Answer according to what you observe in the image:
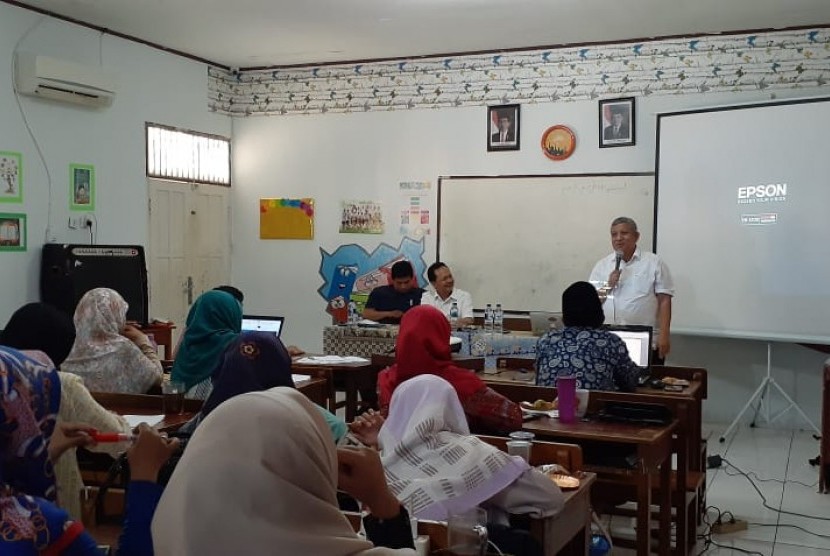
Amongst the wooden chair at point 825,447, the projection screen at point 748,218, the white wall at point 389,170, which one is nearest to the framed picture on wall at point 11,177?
the white wall at point 389,170

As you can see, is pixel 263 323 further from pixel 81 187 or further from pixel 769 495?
pixel 769 495

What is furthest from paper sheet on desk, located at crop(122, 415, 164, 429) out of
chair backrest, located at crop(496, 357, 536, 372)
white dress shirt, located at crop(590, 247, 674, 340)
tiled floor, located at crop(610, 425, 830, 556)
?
white dress shirt, located at crop(590, 247, 674, 340)

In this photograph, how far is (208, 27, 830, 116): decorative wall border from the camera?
685cm

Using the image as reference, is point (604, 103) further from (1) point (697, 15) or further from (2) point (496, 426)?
(2) point (496, 426)

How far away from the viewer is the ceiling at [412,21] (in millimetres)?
6332

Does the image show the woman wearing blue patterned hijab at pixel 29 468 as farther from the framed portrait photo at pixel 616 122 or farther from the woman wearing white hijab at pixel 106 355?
the framed portrait photo at pixel 616 122

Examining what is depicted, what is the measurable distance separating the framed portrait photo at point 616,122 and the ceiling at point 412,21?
0.54 metres

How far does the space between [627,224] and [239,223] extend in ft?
13.8

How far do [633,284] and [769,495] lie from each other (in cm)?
187

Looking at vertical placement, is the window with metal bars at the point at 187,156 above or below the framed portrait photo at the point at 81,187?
above

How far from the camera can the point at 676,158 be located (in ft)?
22.5

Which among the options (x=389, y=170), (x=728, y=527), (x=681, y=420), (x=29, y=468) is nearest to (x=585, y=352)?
(x=681, y=420)

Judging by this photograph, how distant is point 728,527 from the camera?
444cm

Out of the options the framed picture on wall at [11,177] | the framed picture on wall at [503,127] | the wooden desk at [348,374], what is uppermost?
the framed picture on wall at [503,127]
